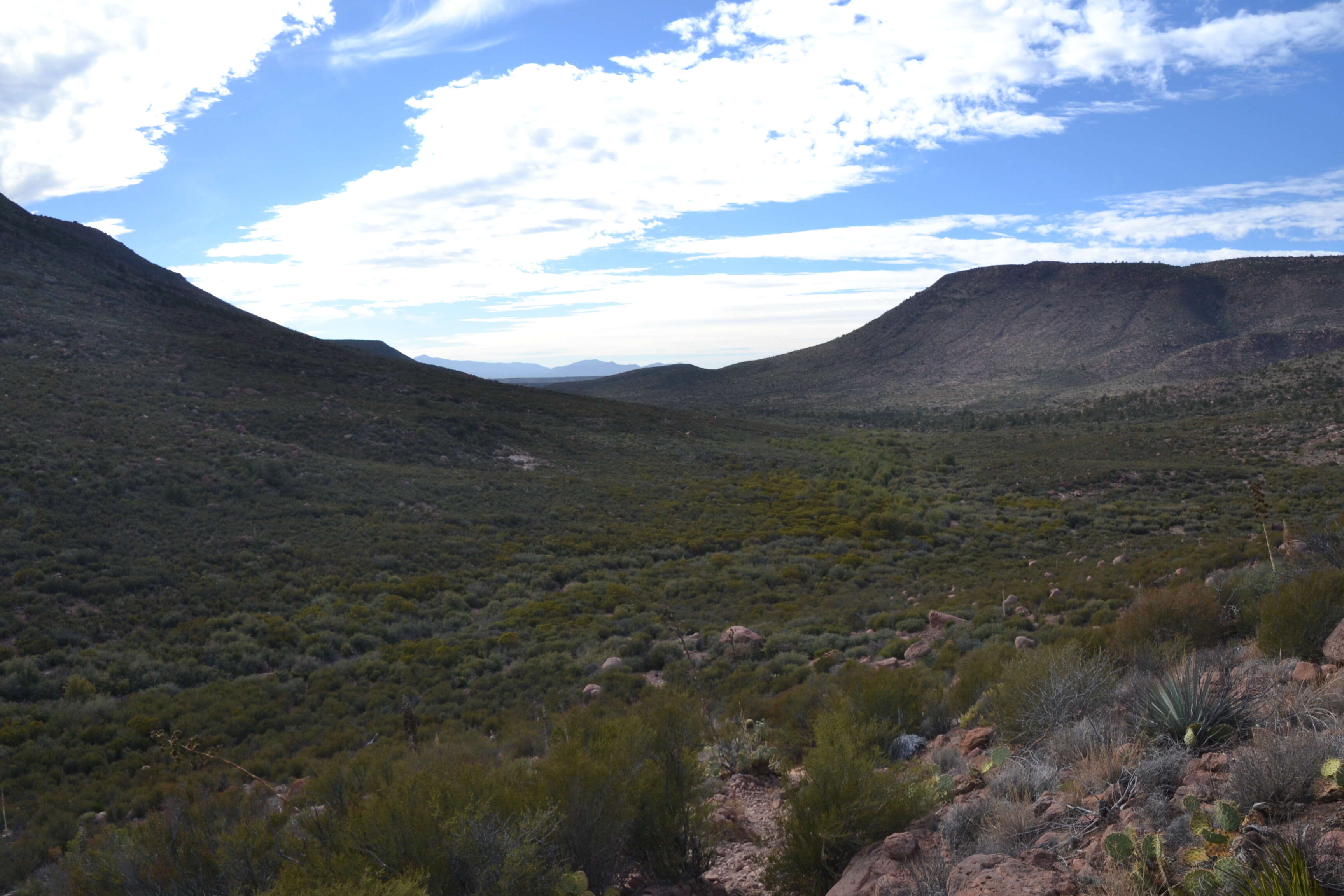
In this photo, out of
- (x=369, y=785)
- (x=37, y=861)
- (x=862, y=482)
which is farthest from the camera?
(x=862, y=482)

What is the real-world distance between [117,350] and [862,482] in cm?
3697

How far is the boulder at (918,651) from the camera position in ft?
37.7

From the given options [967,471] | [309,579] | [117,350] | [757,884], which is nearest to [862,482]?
[967,471]

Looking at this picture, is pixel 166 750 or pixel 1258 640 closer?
pixel 1258 640

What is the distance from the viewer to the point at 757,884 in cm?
488

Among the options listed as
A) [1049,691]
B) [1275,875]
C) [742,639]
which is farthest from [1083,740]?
[742,639]

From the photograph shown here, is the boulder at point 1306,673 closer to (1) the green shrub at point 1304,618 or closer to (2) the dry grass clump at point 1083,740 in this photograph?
(1) the green shrub at point 1304,618

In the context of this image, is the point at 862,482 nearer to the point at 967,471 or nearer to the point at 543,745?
the point at 967,471

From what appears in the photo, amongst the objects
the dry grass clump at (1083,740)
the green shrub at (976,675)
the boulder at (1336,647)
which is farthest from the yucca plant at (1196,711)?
the green shrub at (976,675)

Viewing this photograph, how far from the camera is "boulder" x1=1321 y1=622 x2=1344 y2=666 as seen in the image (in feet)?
17.2

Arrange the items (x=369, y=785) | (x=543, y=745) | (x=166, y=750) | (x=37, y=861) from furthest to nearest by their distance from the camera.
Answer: (x=166, y=750) → (x=543, y=745) → (x=37, y=861) → (x=369, y=785)

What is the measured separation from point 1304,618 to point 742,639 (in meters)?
8.69

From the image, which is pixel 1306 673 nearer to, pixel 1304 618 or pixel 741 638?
pixel 1304 618

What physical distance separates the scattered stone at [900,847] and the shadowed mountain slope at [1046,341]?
75.0 metres
